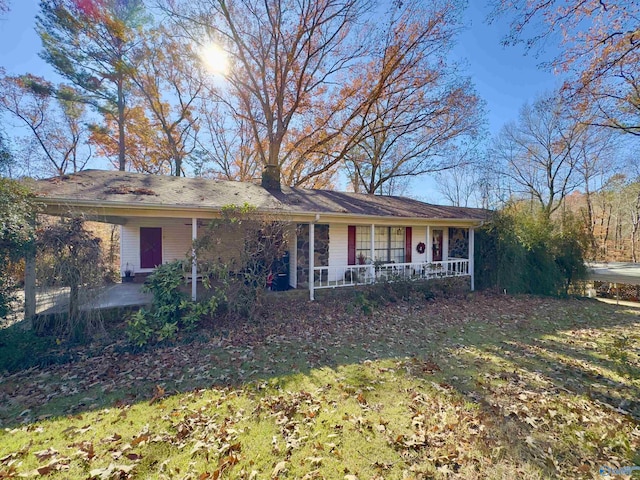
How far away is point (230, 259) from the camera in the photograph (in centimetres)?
654

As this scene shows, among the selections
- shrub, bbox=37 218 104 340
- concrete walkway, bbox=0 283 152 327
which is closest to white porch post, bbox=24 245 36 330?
concrete walkway, bbox=0 283 152 327

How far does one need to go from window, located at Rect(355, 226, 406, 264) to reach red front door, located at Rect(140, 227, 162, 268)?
778 cm

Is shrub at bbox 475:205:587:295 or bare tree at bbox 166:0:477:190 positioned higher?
bare tree at bbox 166:0:477:190

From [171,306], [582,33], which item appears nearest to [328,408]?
[171,306]

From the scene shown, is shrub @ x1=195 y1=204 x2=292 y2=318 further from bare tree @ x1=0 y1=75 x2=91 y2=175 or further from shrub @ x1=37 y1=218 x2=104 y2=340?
bare tree @ x1=0 y1=75 x2=91 y2=175

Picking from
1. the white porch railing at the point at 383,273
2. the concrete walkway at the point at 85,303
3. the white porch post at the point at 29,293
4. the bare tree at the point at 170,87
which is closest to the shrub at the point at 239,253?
the concrete walkway at the point at 85,303

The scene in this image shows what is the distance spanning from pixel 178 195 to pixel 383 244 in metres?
7.56

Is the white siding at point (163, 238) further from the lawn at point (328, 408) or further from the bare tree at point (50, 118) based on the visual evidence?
the bare tree at point (50, 118)

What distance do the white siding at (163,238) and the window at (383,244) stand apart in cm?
650

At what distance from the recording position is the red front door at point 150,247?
1079 centimetres

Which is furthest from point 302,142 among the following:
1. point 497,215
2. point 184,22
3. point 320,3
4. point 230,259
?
point 230,259

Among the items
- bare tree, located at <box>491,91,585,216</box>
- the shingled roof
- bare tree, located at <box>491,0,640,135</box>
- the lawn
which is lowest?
the lawn

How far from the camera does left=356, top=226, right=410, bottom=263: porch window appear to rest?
1101cm

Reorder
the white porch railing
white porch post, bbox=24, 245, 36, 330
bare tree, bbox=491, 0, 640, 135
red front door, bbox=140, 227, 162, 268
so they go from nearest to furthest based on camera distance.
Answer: white porch post, bbox=24, 245, 36, 330
bare tree, bbox=491, 0, 640, 135
the white porch railing
red front door, bbox=140, 227, 162, 268
